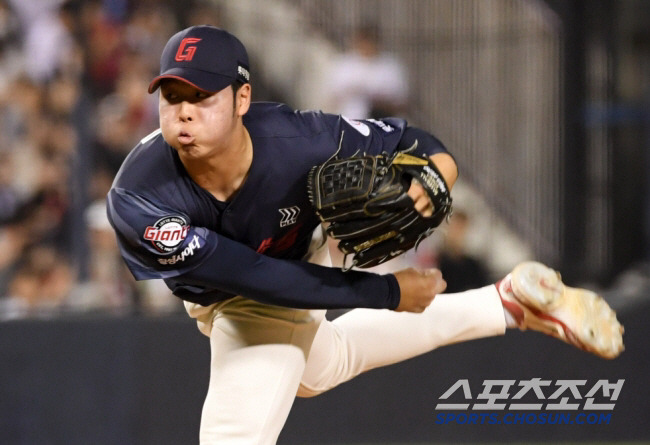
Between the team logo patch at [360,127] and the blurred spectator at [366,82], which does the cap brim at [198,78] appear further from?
the blurred spectator at [366,82]

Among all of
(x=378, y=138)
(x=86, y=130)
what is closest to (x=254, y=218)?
(x=378, y=138)

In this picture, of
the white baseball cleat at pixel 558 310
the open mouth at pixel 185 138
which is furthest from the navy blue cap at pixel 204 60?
the white baseball cleat at pixel 558 310

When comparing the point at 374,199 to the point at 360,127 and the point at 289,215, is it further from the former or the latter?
the point at 360,127

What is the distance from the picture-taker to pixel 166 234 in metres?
4.12

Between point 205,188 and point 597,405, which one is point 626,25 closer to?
point 597,405

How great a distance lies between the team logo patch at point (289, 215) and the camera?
14.6ft

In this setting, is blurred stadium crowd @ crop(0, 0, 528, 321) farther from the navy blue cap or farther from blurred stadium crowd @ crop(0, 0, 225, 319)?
the navy blue cap

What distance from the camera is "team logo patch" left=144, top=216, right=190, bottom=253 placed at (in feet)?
13.5

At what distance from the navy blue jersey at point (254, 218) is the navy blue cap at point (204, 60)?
0.37m

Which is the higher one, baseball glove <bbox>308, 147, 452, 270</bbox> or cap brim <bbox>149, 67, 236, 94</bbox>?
cap brim <bbox>149, 67, 236, 94</bbox>

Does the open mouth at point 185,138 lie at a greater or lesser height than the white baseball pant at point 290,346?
greater

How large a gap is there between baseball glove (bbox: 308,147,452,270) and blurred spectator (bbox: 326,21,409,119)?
14.5 ft

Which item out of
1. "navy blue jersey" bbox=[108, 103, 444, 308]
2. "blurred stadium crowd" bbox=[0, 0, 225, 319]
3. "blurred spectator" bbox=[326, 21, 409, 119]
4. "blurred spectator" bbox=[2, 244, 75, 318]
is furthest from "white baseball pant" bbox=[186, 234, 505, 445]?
"blurred spectator" bbox=[326, 21, 409, 119]

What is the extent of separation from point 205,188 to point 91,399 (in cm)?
252
